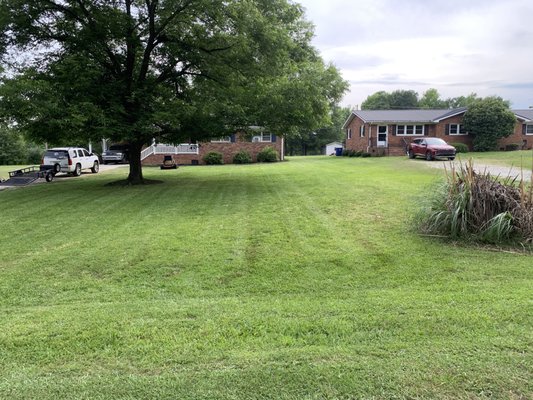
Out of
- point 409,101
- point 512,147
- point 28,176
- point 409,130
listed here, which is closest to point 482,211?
point 28,176

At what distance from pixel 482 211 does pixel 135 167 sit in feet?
44.8

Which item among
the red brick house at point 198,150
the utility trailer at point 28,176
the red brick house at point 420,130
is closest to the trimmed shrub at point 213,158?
the red brick house at point 198,150

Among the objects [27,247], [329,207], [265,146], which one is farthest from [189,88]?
[265,146]

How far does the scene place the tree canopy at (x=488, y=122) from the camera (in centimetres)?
3397

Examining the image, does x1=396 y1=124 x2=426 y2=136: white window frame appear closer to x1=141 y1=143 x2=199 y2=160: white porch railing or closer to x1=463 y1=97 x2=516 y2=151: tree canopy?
x1=463 y1=97 x2=516 y2=151: tree canopy

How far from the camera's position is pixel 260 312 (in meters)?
4.13

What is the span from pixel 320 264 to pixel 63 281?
10.9 feet

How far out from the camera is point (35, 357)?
3322mm

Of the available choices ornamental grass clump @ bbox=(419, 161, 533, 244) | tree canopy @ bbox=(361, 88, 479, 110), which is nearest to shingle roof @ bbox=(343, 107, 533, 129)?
ornamental grass clump @ bbox=(419, 161, 533, 244)

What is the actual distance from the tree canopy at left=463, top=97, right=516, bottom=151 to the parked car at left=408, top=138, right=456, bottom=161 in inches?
336

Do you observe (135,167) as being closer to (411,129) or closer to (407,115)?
(411,129)

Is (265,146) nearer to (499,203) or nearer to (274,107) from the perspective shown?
(274,107)

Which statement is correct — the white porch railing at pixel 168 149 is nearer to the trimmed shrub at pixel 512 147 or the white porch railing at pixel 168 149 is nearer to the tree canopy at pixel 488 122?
the tree canopy at pixel 488 122

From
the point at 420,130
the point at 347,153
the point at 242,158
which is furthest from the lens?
the point at 347,153
